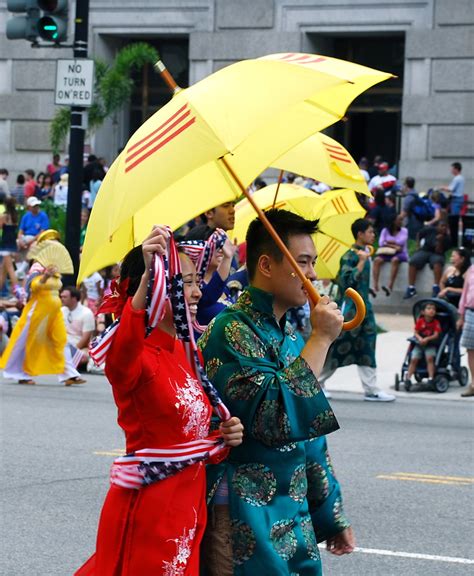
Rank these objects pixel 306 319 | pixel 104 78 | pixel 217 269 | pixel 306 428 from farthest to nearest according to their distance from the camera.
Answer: pixel 104 78 → pixel 306 319 → pixel 217 269 → pixel 306 428

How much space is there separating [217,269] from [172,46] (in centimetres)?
2828

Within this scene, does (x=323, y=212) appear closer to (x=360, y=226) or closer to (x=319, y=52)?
(x=360, y=226)

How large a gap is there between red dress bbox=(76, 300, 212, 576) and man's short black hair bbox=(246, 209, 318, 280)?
383 mm

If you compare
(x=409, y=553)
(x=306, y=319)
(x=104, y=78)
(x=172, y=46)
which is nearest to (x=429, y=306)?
(x=306, y=319)

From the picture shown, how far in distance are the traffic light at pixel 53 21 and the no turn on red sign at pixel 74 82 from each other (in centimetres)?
102

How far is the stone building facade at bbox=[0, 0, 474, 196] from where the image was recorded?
30266mm

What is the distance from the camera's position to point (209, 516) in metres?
4.29

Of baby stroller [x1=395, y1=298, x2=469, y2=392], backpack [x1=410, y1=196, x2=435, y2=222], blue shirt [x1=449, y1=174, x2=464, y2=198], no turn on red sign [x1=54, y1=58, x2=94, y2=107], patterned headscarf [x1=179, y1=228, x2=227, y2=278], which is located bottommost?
baby stroller [x1=395, y1=298, x2=469, y2=392]

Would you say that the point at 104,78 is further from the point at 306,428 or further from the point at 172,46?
the point at 306,428

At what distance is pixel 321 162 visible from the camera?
254 inches

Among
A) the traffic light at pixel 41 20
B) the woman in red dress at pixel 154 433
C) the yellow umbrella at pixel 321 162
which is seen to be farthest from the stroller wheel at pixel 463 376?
the woman in red dress at pixel 154 433

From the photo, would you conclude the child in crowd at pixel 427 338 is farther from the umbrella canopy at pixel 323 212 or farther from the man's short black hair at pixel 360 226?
the man's short black hair at pixel 360 226

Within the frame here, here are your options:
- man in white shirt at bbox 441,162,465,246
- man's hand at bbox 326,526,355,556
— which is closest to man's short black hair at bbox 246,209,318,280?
man's hand at bbox 326,526,355,556

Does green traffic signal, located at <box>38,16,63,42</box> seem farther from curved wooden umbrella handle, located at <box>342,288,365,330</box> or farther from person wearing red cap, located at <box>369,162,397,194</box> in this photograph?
curved wooden umbrella handle, located at <box>342,288,365,330</box>
